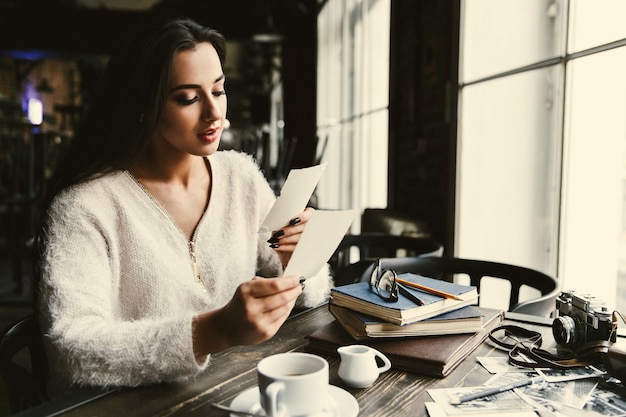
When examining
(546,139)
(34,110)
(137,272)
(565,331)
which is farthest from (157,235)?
(34,110)

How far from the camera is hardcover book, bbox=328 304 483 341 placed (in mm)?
984

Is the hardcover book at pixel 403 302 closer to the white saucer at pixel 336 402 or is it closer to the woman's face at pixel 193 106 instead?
the white saucer at pixel 336 402

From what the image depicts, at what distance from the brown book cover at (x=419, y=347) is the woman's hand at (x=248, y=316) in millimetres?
192

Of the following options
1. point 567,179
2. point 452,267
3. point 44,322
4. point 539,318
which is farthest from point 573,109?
point 44,322

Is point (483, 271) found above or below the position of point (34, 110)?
below

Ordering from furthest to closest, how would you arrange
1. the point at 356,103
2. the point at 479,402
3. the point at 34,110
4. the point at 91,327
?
the point at 34,110 → the point at 356,103 → the point at 91,327 → the point at 479,402

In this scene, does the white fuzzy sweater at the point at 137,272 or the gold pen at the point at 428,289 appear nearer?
the white fuzzy sweater at the point at 137,272

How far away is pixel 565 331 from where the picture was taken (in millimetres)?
987

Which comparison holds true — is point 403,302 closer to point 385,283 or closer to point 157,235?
point 385,283

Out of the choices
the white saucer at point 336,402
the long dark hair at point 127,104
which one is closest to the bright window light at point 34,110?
the long dark hair at point 127,104

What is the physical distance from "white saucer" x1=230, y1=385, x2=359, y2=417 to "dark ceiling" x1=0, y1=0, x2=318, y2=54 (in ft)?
25.3

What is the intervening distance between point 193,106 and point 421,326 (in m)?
0.71

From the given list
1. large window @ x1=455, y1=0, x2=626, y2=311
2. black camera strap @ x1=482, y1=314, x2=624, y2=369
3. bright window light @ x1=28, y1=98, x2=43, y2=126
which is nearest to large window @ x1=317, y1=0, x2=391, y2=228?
large window @ x1=455, y1=0, x2=626, y2=311

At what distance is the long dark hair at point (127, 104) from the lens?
3.95ft
